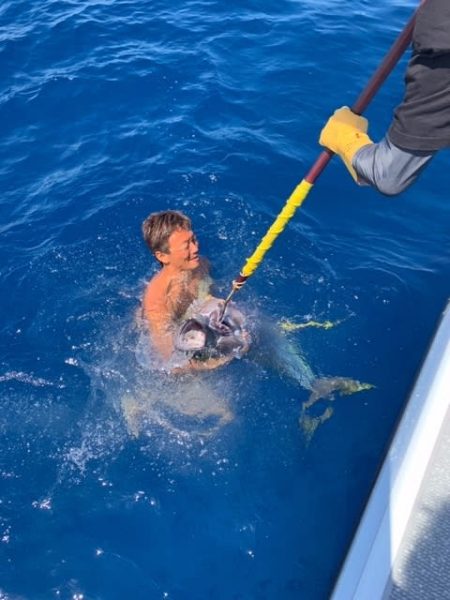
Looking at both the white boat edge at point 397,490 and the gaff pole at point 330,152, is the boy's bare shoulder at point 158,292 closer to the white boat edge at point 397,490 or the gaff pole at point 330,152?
the gaff pole at point 330,152

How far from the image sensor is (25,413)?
549 centimetres

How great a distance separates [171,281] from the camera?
5539mm

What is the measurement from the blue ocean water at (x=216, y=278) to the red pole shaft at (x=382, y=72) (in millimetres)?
2424

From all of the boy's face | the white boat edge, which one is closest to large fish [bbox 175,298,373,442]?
the boy's face

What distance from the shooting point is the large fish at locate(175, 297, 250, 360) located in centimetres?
509

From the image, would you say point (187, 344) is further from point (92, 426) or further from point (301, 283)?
point (301, 283)

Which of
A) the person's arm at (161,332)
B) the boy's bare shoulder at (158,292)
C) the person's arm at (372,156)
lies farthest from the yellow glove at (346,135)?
the person's arm at (161,332)

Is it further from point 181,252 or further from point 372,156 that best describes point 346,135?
point 181,252

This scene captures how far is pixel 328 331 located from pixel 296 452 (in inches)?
56.6

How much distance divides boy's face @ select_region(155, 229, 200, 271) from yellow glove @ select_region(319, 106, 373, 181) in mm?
1840

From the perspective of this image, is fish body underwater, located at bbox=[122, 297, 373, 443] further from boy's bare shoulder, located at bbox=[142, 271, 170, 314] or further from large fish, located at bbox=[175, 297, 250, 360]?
boy's bare shoulder, located at bbox=[142, 271, 170, 314]

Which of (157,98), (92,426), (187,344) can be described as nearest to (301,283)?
(187,344)

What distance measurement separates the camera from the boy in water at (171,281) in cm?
529

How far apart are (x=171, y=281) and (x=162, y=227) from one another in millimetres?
568
